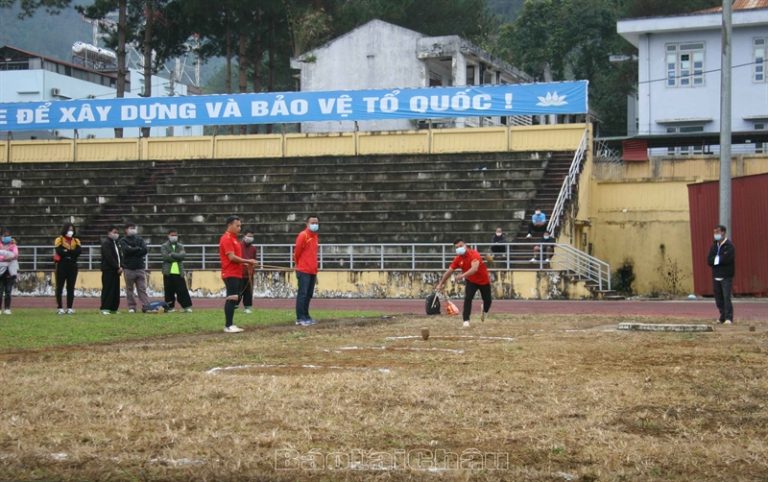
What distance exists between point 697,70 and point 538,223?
16.8 m

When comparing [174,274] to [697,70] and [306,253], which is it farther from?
[697,70]

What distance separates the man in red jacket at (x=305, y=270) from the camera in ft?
61.3

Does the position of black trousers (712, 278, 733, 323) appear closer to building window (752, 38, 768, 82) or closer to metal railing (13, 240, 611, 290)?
metal railing (13, 240, 611, 290)

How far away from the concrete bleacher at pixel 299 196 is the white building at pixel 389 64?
→ 819 centimetres

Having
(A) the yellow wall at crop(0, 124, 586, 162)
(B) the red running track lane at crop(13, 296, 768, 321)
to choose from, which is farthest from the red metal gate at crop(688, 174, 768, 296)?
(A) the yellow wall at crop(0, 124, 586, 162)

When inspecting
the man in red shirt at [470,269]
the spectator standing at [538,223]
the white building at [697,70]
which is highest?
the white building at [697,70]

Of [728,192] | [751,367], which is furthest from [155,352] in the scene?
[728,192]

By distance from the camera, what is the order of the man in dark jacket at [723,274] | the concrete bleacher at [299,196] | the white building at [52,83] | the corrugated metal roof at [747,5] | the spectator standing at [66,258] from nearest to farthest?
the man in dark jacket at [723,274], the spectator standing at [66,258], the concrete bleacher at [299,196], the corrugated metal roof at [747,5], the white building at [52,83]

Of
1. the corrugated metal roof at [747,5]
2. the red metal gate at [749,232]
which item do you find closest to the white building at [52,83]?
the corrugated metal roof at [747,5]

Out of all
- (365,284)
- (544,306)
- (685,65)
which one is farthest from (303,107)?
(544,306)

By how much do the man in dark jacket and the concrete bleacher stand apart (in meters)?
13.9

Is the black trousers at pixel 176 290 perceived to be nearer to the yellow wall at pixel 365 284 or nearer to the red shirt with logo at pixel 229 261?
the red shirt with logo at pixel 229 261

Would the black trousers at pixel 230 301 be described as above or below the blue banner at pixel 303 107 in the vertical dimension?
below

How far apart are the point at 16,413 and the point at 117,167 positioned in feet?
115
